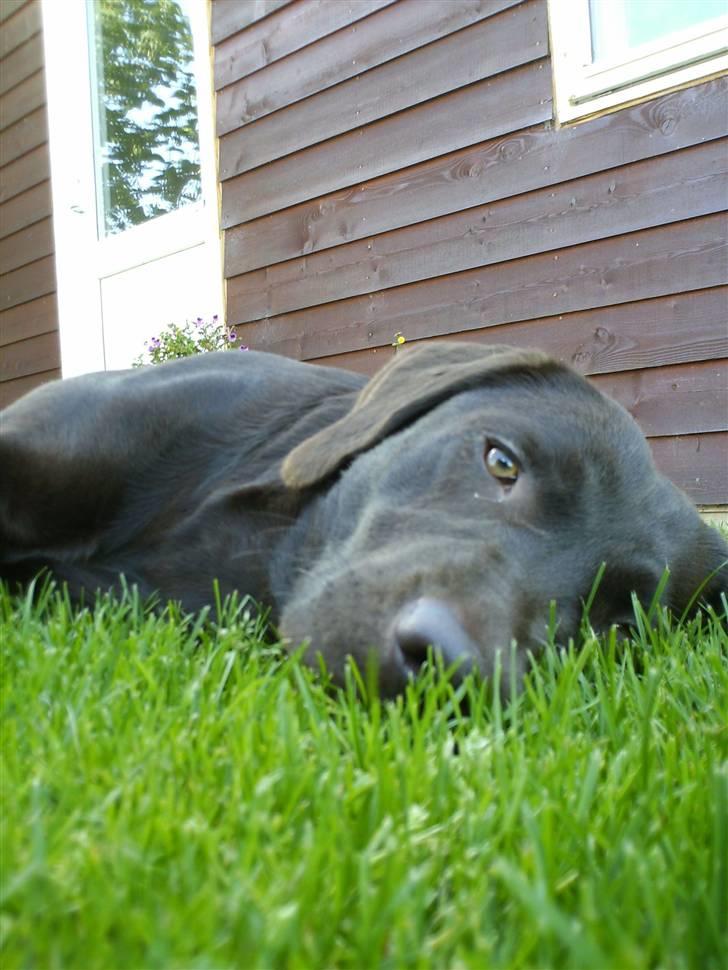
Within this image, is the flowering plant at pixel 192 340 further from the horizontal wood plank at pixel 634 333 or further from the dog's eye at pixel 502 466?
the dog's eye at pixel 502 466

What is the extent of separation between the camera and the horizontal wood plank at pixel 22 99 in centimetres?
964

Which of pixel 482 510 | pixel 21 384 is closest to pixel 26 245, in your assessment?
pixel 21 384

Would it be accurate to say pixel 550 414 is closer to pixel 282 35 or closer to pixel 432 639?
pixel 432 639

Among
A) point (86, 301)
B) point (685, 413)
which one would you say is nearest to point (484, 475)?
point (685, 413)

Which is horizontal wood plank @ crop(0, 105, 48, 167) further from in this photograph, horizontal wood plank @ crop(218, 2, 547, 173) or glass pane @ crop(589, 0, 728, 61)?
A: glass pane @ crop(589, 0, 728, 61)

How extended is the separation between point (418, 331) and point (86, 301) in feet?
13.9

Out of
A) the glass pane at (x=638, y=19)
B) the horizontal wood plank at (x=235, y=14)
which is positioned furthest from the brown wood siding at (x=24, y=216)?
the glass pane at (x=638, y=19)

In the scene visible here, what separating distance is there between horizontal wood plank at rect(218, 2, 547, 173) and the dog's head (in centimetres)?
367

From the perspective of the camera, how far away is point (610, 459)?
2.26 metres

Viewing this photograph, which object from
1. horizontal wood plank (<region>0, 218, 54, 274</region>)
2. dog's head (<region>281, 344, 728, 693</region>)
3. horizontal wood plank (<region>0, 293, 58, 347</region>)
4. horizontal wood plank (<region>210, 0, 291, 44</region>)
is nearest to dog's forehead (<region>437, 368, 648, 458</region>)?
dog's head (<region>281, 344, 728, 693</region>)

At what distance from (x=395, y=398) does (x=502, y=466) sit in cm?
31

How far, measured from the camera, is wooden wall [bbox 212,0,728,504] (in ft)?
16.1

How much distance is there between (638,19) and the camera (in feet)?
16.5

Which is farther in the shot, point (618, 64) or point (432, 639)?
point (618, 64)
